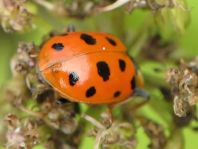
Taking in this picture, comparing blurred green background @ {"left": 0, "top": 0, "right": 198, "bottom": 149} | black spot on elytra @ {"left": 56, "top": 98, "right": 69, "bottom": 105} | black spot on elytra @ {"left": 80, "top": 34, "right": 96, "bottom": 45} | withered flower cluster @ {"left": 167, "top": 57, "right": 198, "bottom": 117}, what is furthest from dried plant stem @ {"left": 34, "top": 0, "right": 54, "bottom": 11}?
withered flower cluster @ {"left": 167, "top": 57, "right": 198, "bottom": 117}

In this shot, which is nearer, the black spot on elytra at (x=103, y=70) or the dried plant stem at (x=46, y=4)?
the black spot on elytra at (x=103, y=70)

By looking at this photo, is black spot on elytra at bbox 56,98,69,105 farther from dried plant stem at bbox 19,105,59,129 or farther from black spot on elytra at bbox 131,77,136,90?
black spot on elytra at bbox 131,77,136,90

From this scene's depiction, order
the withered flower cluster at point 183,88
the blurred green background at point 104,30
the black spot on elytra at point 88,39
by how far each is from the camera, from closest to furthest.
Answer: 1. the withered flower cluster at point 183,88
2. the black spot on elytra at point 88,39
3. the blurred green background at point 104,30

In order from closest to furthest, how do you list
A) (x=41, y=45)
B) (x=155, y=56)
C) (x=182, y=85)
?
(x=182, y=85) → (x=41, y=45) → (x=155, y=56)

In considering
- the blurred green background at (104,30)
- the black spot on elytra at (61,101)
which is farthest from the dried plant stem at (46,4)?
the black spot on elytra at (61,101)

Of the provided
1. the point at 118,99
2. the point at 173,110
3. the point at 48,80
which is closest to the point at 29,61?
the point at 48,80

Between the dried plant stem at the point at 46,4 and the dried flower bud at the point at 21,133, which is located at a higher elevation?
the dried plant stem at the point at 46,4

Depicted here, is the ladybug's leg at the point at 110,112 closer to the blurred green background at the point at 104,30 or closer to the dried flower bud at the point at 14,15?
the blurred green background at the point at 104,30

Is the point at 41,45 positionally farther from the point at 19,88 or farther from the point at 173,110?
the point at 173,110

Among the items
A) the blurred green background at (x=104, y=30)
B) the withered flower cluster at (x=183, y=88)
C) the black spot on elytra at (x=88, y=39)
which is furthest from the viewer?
the blurred green background at (x=104, y=30)
